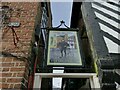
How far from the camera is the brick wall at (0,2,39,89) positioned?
7.89 ft

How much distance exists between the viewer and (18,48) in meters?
2.72

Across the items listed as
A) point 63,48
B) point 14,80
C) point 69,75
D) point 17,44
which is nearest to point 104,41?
point 63,48

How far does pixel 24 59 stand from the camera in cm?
259

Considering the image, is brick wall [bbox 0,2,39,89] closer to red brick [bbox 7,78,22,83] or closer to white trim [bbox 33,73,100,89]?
red brick [bbox 7,78,22,83]

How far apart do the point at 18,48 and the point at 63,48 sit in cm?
80

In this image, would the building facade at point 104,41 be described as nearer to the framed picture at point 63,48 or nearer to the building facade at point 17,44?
the framed picture at point 63,48

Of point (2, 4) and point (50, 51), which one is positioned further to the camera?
point (2, 4)

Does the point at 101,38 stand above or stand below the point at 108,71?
above

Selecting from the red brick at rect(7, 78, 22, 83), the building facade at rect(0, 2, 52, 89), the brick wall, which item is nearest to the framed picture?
the building facade at rect(0, 2, 52, 89)

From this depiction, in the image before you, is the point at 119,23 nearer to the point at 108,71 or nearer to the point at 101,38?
the point at 101,38

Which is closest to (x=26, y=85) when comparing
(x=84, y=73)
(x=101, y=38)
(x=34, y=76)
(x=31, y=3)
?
(x=34, y=76)

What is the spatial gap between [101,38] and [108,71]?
103 cm

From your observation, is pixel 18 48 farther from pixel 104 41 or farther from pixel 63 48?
pixel 104 41

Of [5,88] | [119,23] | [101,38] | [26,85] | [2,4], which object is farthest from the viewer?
[119,23]
